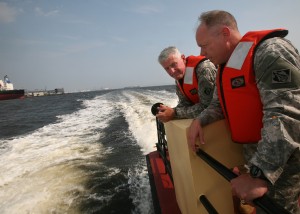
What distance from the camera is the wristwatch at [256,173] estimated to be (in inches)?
43.4

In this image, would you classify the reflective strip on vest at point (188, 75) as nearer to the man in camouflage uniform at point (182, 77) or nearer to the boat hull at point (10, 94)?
the man in camouflage uniform at point (182, 77)

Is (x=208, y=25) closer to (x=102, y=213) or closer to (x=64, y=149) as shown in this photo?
(x=102, y=213)

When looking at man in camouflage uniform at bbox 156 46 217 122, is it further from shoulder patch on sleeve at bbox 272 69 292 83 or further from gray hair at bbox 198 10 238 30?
shoulder patch on sleeve at bbox 272 69 292 83

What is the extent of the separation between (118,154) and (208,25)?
6630mm

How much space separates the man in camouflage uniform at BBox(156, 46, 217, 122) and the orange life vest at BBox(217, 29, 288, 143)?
0.75 metres

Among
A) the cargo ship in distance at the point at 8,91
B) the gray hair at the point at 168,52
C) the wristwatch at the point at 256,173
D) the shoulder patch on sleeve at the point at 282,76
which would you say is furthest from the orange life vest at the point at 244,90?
the cargo ship in distance at the point at 8,91

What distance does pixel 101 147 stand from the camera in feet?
28.4

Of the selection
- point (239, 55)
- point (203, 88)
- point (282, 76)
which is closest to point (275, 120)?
point (282, 76)

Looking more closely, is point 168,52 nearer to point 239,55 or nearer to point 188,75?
point 188,75

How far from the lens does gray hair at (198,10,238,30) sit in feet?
5.02

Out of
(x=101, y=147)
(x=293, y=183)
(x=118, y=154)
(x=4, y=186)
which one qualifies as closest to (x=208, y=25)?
(x=293, y=183)

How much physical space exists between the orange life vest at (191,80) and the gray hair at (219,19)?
0.97 metres

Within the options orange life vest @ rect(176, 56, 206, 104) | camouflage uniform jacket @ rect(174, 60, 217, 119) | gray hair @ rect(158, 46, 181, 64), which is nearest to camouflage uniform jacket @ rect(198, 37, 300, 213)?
camouflage uniform jacket @ rect(174, 60, 217, 119)

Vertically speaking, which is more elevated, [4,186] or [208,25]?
[208,25]
